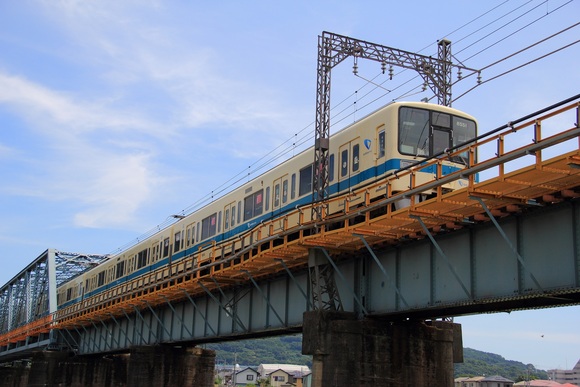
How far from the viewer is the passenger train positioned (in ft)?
70.8

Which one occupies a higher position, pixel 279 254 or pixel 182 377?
pixel 279 254

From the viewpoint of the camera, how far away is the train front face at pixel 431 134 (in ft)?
69.7

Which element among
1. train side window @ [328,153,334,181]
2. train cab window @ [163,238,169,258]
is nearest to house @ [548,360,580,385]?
train cab window @ [163,238,169,258]

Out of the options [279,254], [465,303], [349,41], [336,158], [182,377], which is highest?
[349,41]

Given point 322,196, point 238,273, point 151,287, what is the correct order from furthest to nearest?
point 151,287 < point 238,273 < point 322,196

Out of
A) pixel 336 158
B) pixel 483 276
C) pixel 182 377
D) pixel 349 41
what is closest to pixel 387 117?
pixel 336 158

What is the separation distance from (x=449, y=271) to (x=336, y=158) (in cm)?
703

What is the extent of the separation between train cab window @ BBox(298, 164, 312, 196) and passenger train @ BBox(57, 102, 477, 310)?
4cm

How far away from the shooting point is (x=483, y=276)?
17.3m

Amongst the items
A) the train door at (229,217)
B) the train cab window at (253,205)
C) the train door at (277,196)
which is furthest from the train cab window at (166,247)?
the train door at (277,196)

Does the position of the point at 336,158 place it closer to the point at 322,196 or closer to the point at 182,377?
the point at 322,196

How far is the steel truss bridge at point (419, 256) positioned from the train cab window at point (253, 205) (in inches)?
93.5

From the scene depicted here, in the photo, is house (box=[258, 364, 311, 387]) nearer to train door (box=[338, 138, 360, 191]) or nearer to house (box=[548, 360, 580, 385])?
house (box=[548, 360, 580, 385])

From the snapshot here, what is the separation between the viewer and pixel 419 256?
785 inches
